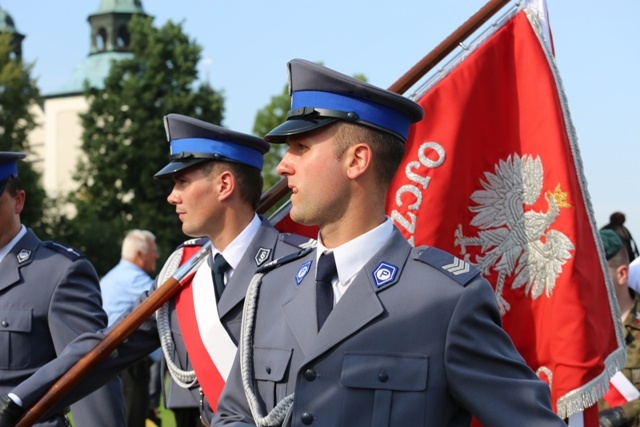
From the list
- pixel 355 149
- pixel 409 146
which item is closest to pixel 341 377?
pixel 355 149

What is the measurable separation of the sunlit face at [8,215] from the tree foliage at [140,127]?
4127cm

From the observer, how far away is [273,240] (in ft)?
15.6

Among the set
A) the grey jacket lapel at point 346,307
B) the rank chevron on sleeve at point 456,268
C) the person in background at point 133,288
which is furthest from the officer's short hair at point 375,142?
the person in background at point 133,288

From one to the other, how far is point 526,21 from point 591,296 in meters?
1.33

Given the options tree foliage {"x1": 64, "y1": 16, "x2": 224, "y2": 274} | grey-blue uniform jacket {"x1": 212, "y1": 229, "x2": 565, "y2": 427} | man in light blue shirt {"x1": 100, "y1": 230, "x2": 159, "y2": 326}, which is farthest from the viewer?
tree foliage {"x1": 64, "y1": 16, "x2": 224, "y2": 274}

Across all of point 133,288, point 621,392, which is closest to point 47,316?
point 621,392

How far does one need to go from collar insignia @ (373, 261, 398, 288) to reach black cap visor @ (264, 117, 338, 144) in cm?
43

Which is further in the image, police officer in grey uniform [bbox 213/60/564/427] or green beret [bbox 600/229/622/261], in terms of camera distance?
green beret [bbox 600/229/622/261]

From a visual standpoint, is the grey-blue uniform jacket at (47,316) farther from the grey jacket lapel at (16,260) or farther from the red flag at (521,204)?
the red flag at (521,204)

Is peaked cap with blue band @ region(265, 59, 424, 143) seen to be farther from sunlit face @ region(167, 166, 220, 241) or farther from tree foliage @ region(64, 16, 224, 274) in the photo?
tree foliage @ region(64, 16, 224, 274)

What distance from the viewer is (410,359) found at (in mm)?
2963

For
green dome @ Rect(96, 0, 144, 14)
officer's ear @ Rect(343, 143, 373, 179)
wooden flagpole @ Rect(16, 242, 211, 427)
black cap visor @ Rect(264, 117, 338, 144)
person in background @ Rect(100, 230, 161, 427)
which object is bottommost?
person in background @ Rect(100, 230, 161, 427)

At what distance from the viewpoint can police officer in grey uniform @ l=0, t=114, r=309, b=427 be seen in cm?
453

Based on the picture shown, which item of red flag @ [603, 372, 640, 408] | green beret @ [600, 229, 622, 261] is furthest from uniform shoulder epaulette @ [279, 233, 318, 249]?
green beret @ [600, 229, 622, 261]
